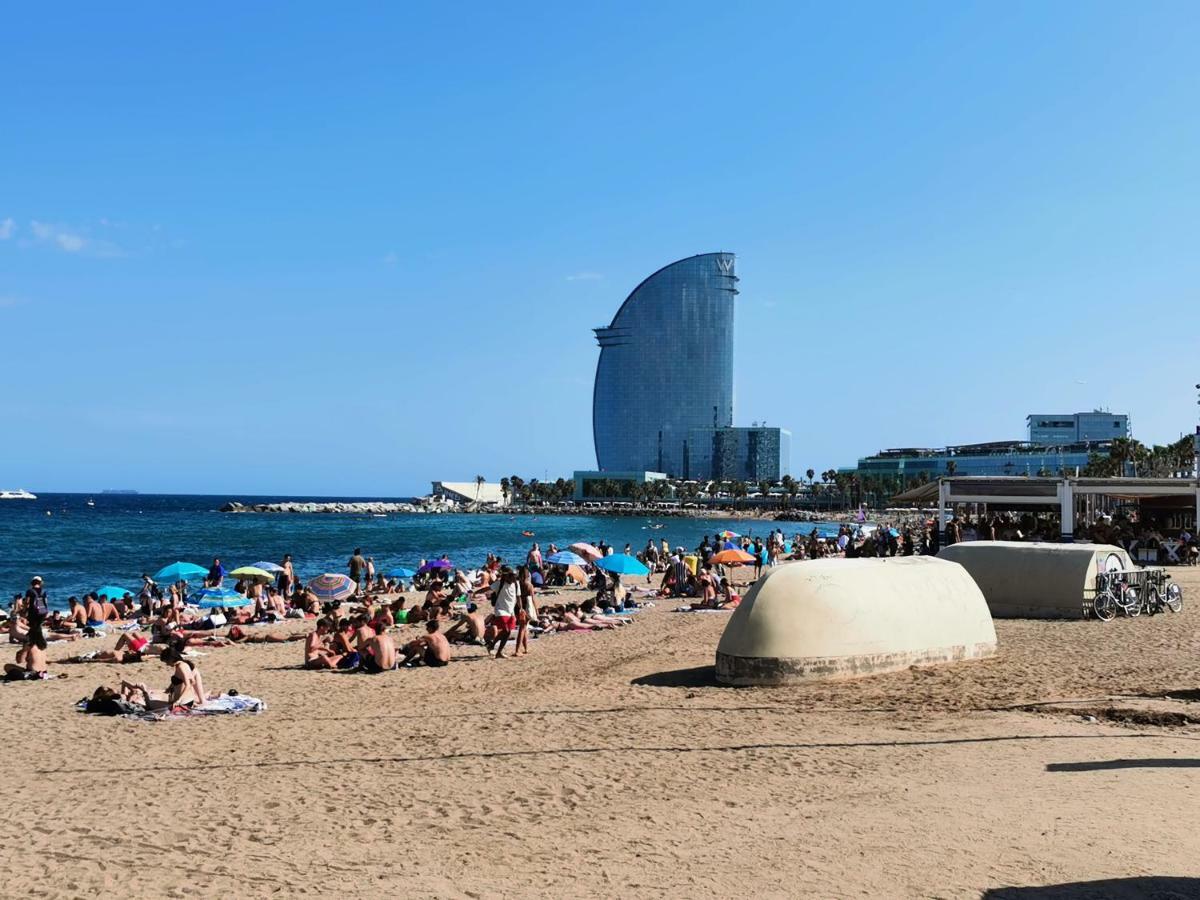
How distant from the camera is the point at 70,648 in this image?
16.9 m

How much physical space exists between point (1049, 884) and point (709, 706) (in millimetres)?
5251

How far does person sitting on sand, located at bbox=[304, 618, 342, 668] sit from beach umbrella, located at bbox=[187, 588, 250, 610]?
24.2ft

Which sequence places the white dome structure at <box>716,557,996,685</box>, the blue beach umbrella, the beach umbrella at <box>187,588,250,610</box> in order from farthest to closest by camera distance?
the blue beach umbrella < the beach umbrella at <box>187,588,250,610</box> < the white dome structure at <box>716,557,996,685</box>

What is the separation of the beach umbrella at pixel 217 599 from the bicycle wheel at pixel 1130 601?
16.7 meters

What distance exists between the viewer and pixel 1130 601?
53.9 ft

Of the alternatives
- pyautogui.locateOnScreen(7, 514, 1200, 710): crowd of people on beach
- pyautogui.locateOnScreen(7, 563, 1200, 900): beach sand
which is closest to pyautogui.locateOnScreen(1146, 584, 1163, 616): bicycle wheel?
pyautogui.locateOnScreen(7, 563, 1200, 900): beach sand

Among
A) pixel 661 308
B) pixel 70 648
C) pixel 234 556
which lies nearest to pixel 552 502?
pixel 661 308

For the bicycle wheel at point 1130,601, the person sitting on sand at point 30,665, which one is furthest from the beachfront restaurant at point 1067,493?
the person sitting on sand at point 30,665

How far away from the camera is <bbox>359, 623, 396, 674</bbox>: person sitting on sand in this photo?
44.6 ft

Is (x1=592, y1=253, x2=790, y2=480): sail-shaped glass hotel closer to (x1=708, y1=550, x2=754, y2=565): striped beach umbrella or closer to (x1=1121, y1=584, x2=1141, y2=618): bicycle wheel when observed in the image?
(x1=708, y1=550, x2=754, y2=565): striped beach umbrella

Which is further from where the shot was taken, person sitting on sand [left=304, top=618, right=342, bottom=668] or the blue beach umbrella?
the blue beach umbrella

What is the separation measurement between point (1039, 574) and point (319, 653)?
11.2m

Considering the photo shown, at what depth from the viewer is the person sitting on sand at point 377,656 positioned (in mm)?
13594

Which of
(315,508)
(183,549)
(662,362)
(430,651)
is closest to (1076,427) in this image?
(662,362)
